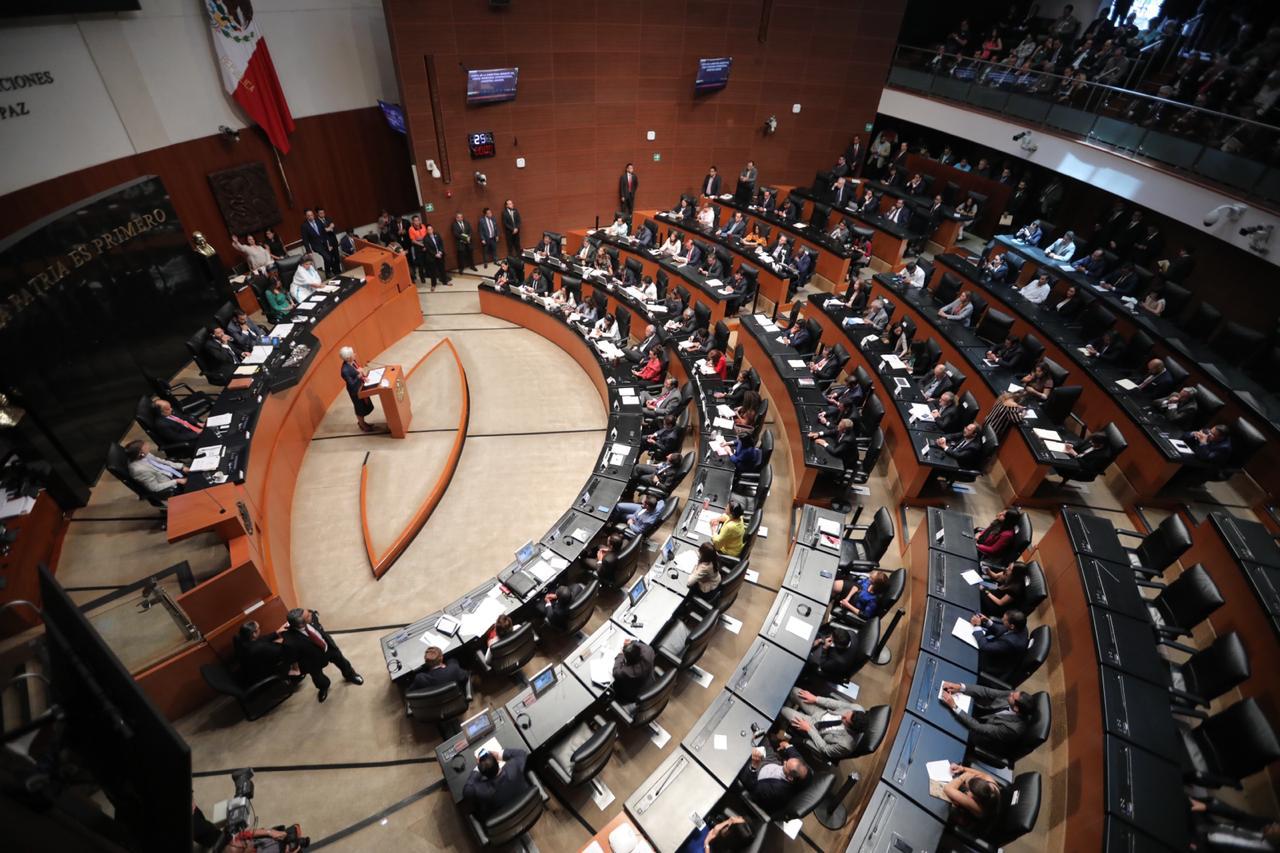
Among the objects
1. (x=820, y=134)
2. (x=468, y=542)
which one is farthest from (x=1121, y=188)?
(x=468, y=542)

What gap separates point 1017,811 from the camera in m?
3.96

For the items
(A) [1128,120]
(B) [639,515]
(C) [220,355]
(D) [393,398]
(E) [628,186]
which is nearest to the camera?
(B) [639,515]

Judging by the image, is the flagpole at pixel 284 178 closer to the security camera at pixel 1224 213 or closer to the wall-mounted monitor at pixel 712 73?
the wall-mounted monitor at pixel 712 73

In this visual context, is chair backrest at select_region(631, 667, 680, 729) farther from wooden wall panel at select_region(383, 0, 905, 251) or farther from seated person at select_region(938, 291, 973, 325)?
wooden wall panel at select_region(383, 0, 905, 251)

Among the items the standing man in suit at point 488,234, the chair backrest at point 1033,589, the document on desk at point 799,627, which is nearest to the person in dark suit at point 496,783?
the document on desk at point 799,627

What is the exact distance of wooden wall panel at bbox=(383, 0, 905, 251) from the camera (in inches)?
512

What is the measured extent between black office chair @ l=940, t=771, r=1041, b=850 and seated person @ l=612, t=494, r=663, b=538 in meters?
3.90

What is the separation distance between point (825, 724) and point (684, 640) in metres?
1.47

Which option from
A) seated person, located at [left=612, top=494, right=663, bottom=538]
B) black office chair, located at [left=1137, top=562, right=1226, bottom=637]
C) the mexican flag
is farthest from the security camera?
the mexican flag

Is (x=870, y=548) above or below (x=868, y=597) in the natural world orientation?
below

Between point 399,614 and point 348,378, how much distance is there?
4118 millimetres

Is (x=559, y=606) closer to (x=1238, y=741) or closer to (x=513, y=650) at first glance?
(x=513, y=650)

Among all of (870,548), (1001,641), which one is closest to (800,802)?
(1001,641)

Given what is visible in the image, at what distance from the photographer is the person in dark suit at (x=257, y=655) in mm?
5270
